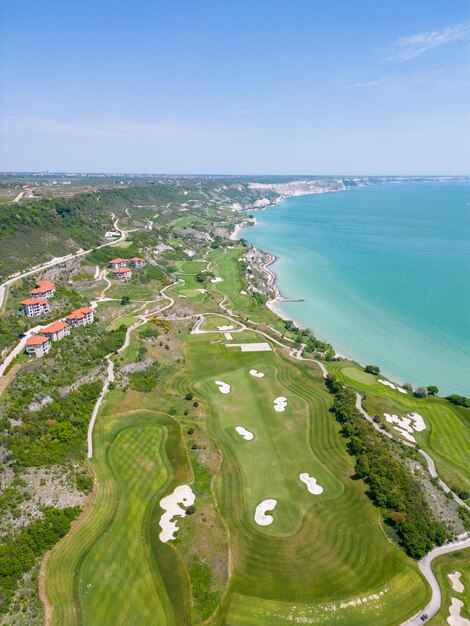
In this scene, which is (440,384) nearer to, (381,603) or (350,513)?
(350,513)

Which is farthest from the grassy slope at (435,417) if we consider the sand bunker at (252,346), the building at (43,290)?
the building at (43,290)

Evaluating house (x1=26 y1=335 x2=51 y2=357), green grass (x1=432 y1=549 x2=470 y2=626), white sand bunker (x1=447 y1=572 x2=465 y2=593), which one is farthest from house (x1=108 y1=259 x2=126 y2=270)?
white sand bunker (x1=447 y1=572 x2=465 y2=593)

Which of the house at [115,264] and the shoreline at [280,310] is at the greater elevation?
the house at [115,264]

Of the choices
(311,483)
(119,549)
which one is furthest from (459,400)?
(119,549)

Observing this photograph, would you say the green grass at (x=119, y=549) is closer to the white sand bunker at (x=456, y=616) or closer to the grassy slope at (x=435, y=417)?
the white sand bunker at (x=456, y=616)

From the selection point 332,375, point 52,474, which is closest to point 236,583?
point 52,474

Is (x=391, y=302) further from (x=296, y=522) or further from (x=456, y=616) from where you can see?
(x=456, y=616)

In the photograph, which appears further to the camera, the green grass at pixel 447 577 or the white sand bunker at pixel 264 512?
the white sand bunker at pixel 264 512
